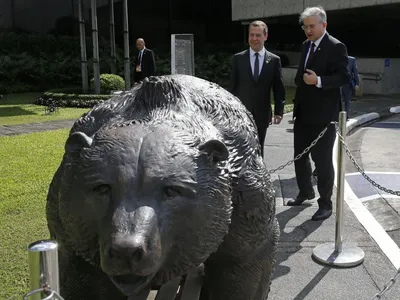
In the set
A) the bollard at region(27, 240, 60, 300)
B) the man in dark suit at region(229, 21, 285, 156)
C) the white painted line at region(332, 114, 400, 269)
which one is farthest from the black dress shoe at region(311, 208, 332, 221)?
the bollard at region(27, 240, 60, 300)

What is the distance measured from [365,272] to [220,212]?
2.61 m

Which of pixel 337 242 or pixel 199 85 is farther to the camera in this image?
pixel 337 242

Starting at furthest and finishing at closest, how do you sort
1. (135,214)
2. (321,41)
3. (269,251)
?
(321,41) < (269,251) < (135,214)

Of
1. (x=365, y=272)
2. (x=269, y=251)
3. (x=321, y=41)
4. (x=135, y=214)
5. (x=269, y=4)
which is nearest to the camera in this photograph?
(x=135, y=214)

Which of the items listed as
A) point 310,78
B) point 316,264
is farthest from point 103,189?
Answer: point 310,78

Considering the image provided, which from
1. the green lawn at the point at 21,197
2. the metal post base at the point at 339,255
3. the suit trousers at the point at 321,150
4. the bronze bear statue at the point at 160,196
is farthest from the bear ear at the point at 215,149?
the suit trousers at the point at 321,150

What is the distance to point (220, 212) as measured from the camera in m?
1.98

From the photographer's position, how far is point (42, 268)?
1613mm

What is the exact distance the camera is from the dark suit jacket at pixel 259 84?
17.9ft

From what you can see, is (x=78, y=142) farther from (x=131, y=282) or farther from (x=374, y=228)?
(x=374, y=228)

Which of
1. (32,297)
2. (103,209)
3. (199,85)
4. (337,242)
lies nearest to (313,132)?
(337,242)

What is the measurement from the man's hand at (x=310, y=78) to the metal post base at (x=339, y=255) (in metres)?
1.59

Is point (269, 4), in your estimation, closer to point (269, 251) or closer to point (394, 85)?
point (394, 85)

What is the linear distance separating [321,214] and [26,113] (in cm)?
1042
